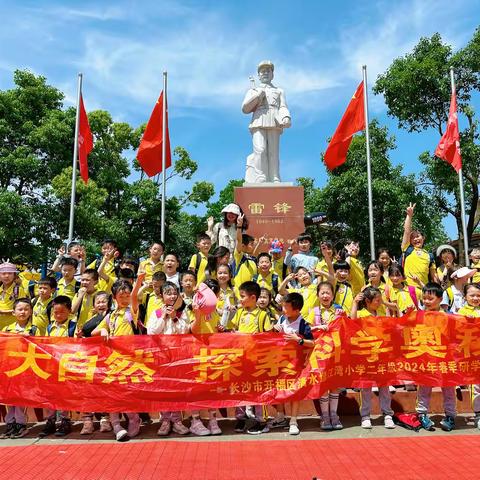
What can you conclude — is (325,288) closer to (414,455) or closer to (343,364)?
(343,364)

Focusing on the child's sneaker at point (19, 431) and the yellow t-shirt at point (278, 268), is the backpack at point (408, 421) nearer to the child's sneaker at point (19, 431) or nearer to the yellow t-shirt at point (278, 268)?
the yellow t-shirt at point (278, 268)

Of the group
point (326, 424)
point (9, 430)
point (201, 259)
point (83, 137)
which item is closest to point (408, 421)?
point (326, 424)

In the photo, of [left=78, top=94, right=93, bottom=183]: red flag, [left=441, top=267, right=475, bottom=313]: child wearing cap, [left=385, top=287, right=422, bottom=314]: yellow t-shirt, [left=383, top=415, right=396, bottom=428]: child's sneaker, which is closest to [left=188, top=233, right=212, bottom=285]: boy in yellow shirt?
[left=385, top=287, right=422, bottom=314]: yellow t-shirt

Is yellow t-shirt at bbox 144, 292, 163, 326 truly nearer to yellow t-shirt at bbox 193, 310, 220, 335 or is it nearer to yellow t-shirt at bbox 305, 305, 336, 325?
yellow t-shirt at bbox 193, 310, 220, 335

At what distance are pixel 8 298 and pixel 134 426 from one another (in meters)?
2.30

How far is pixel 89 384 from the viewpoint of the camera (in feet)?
15.6

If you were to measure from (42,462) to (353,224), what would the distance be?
16.9m

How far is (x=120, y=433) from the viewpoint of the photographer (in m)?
4.59

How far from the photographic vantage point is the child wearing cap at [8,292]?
19.0 ft

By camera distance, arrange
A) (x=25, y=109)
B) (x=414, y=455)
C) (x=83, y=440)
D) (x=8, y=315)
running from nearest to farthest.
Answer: (x=414, y=455)
(x=83, y=440)
(x=8, y=315)
(x=25, y=109)

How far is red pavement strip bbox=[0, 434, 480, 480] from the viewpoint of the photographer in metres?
3.65

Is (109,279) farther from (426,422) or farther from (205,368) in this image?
(426,422)

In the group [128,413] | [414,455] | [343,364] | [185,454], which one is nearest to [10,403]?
[128,413]

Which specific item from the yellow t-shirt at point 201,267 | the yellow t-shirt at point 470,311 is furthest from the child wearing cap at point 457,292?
the yellow t-shirt at point 201,267
